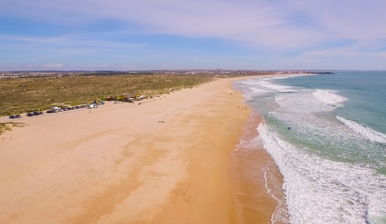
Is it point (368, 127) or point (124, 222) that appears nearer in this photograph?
point (124, 222)

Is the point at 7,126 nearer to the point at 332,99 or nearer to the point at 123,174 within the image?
A: the point at 123,174

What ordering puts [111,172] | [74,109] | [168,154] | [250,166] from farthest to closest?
[74,109] → [168,154] → [250,166] → [111,172]

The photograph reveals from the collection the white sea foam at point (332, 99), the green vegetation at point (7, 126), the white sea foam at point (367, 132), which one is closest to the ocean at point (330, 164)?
the white sea foam at point (367, 132)

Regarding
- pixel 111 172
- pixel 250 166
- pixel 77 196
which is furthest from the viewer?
pixel 250 166

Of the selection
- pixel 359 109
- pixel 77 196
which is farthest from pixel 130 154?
pixel 359 109

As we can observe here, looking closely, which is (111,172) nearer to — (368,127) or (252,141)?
(252,141)

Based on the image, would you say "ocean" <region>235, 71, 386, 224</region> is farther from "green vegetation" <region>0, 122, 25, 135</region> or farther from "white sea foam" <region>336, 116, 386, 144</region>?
"green vegetation" <region>0, 122, 25, 135</region>

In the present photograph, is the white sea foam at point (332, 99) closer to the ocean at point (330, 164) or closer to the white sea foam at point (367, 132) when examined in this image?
the ocean at point (330, 164)
